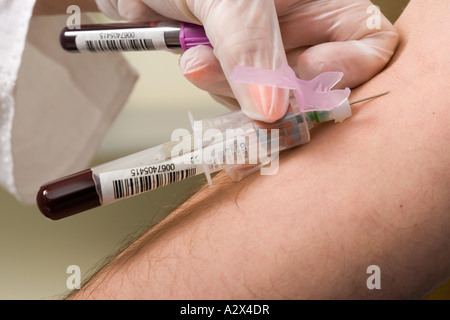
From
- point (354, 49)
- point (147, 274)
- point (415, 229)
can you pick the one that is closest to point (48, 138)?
point (147, 274)

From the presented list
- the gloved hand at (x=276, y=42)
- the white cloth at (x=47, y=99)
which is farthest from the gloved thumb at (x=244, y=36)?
the white cloth at (x=47, y=99)

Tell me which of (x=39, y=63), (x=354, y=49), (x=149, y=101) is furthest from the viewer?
(x=149, y=101)

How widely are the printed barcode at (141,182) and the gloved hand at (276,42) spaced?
13cm

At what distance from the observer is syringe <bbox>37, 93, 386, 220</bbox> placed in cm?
61

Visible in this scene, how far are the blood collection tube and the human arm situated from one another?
305mm

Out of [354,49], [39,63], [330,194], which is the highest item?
[39,63]

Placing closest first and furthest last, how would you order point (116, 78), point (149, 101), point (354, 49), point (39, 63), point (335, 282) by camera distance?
point (335, 282) < point (354, 49) < point (39, 63) < point (116, 78) < point (149, 101)

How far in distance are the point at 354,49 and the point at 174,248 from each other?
41cm

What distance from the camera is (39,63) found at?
1182 mm

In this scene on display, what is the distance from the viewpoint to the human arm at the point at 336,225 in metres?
0.56

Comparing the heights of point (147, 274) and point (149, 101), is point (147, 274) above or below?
below

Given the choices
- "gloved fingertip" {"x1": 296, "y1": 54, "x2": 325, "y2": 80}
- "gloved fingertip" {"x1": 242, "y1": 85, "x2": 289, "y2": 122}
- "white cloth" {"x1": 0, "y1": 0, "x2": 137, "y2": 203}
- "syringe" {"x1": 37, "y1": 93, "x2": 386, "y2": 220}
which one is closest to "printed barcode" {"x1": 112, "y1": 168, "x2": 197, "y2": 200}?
"syringe" {"x1": 37, "y1": 93, "x2": 386, "y2": 220}

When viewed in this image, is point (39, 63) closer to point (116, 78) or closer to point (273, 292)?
point (116, 78)

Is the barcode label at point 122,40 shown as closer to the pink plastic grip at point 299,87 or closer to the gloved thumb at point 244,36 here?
the gloved thumb at point 244,36
